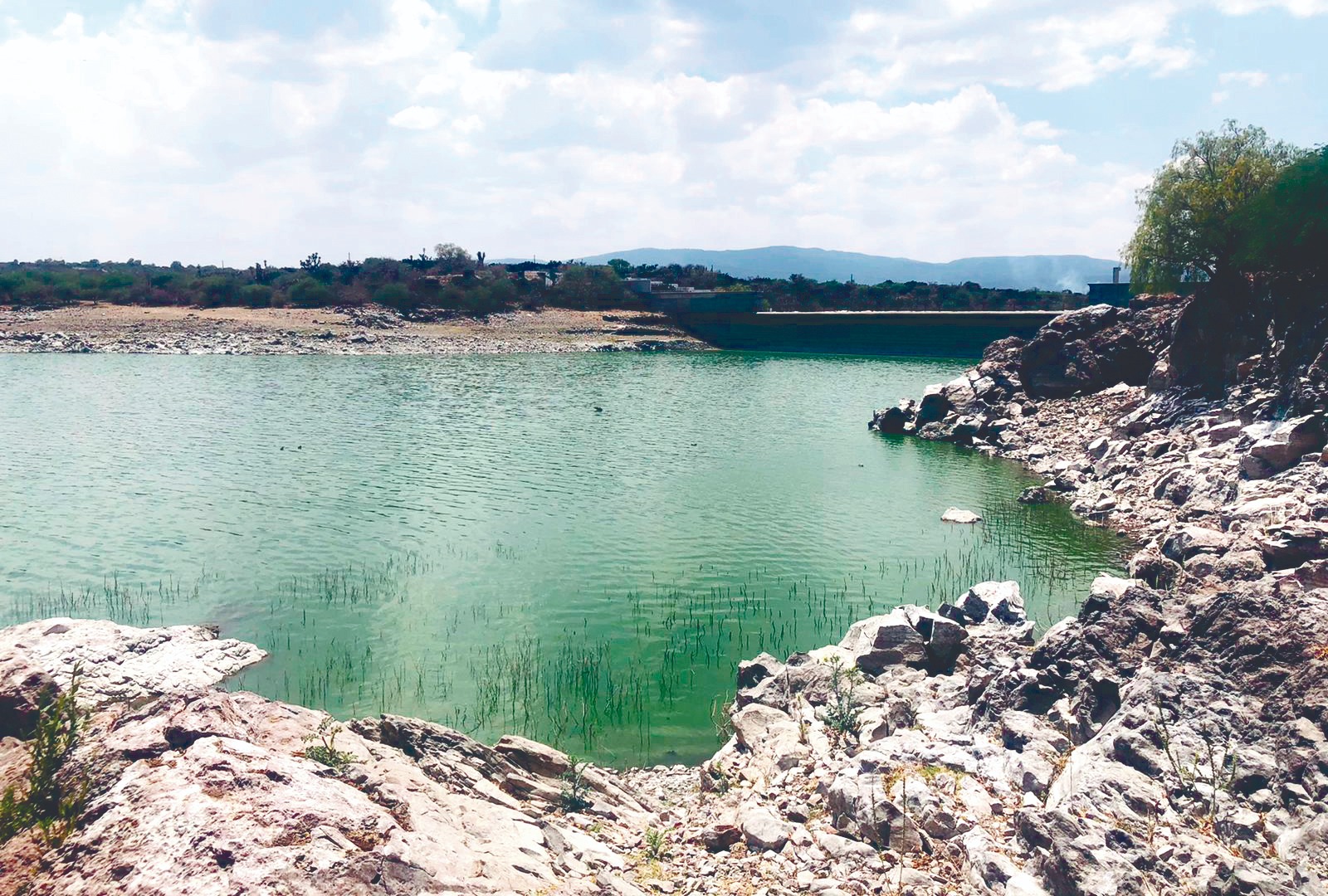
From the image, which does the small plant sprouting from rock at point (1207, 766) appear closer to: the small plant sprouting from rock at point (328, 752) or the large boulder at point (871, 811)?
the large boulder at point (871, 811)

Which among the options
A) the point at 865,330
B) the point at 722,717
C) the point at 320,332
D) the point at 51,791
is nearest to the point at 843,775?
the point at 722,717

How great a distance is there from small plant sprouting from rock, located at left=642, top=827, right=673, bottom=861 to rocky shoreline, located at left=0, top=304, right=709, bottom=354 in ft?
333

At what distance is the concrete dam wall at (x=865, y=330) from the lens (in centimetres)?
11112

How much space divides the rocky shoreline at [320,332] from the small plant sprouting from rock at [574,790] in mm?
99407

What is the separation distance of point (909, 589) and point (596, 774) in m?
15.4

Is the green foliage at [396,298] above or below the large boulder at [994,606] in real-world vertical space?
above

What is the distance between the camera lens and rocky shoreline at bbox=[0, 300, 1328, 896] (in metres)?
8.34

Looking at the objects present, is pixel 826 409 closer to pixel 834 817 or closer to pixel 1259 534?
pixel 1259 534

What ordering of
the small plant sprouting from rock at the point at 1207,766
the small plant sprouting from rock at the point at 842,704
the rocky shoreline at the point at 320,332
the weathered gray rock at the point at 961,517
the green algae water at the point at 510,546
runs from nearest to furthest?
the small plant sprouting from rock at the point at 1207,766 < the small plant sprouting from rock at the point at 842,704 < the green algae water at the point at 510,546 < the weathered gray rock at the point at 961,517 < the rocky shoreline at the point at 320,332

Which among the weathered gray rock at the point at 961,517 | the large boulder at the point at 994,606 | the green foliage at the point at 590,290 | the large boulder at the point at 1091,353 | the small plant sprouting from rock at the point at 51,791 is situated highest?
the green foliage at the point at 590,290

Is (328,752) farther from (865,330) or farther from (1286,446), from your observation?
(865,330)

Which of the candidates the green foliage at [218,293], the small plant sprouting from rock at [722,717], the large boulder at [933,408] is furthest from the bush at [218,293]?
the small plant sprouting from rock at [722,717]

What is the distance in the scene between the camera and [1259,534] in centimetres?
2119

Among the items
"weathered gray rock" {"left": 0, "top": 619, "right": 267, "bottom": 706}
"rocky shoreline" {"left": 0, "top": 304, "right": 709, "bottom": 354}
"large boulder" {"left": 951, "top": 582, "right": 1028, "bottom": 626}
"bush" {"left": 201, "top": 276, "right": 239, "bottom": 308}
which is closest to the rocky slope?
"large boulder" {"left": 951, "top": 582, "right": 1028, "bottom": 626}
